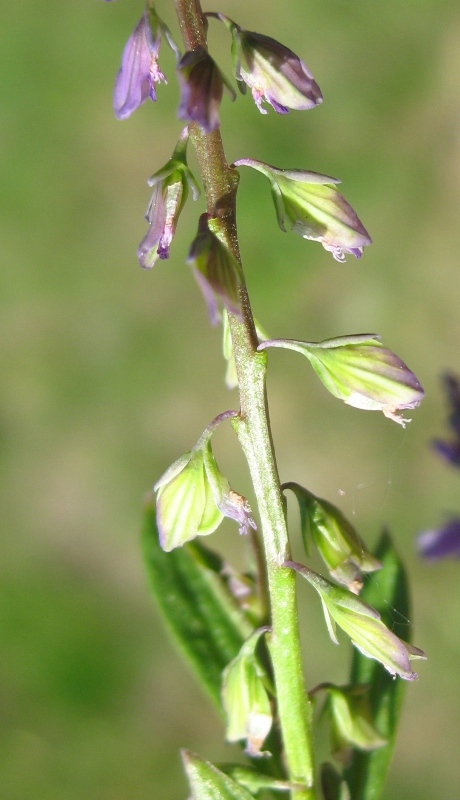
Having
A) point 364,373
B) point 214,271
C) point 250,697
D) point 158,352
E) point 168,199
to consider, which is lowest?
point 250,697

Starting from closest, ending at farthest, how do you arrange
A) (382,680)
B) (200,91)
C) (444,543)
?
(200,91), (382,680), (444,543)

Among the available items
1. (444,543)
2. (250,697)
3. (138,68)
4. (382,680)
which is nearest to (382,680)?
(382,680)

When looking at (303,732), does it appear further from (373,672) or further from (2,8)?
(2,8)

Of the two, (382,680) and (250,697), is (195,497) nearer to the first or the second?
(250,697)

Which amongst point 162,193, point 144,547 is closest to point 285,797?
point 144,547

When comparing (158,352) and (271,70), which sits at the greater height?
(158,352)

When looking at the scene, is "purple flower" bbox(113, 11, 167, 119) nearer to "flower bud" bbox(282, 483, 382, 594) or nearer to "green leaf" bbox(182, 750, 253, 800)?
"flower bud" bbox(282, 483, 382, 594)
